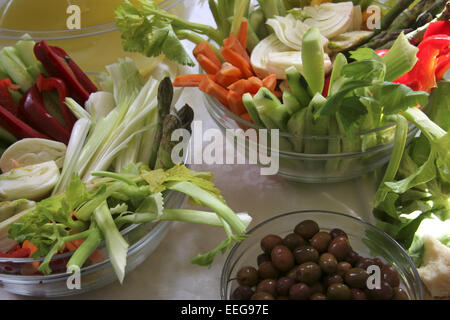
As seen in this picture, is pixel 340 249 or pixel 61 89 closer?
pixel 340 249

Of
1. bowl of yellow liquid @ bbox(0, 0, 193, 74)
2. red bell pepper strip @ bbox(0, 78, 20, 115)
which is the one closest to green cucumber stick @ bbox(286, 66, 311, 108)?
bowl of yellow liquid @ bbox(0, 0, 193, 74)

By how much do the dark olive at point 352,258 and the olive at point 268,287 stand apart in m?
0.11

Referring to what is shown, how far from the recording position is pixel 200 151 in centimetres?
97

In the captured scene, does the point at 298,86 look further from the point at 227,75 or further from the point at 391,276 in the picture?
the point at 391,276

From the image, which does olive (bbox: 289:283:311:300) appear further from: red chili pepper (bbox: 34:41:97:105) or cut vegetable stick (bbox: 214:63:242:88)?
red chili pepper (bbox: 34:41:97:105)

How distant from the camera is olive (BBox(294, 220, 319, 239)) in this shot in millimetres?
729

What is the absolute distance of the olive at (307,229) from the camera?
0.73m

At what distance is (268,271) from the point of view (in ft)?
2.28

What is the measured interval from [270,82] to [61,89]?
39 cm

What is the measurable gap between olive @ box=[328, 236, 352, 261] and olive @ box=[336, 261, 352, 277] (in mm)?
14

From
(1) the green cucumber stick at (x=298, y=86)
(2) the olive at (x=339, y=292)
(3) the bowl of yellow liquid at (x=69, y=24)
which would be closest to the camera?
(2) the olive at (x=339, y=292)

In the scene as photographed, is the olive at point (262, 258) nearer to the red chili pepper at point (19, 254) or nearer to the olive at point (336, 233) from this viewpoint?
the olive at point (336, 233)

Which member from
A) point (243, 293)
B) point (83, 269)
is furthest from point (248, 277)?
point (83, 269)

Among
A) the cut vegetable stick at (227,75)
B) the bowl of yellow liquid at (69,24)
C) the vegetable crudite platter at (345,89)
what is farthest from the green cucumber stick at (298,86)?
the bowl of yellow liquid at (69,24)
